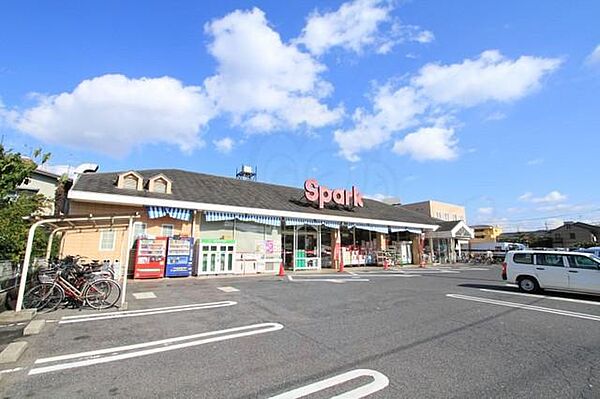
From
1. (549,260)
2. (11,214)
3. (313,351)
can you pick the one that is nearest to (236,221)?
(11,214)

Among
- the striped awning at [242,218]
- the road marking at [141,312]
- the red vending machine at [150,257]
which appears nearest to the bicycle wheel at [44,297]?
the road marking at [141,312]

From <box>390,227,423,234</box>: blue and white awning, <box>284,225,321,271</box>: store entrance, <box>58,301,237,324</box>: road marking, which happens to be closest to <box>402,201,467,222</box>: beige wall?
<box>390,227,423,234</box>: blue and white awning

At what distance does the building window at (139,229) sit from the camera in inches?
576

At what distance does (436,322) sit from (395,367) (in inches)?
117

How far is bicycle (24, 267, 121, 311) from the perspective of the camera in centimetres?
761

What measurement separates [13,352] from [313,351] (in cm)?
437

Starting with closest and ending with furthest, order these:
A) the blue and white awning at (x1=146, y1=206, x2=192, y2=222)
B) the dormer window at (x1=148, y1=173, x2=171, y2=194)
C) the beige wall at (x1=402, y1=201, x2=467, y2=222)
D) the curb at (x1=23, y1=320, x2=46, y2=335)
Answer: the curb at (x1=23, y1=320, x2=46, y2=335) < the blue and white awning at (x1=146, y1=206, x2=192, y2=222) < the dormer window at (x1=148, y1=173, x2=171, y2=194) < the beige wall at (x1=402, y1=201, x2=467, y2=222)

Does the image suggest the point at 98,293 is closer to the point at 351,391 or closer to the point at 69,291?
the point at 69,291

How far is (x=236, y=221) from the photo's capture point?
1733cm

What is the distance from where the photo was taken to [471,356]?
4785mm

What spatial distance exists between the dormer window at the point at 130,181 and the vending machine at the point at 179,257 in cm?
322

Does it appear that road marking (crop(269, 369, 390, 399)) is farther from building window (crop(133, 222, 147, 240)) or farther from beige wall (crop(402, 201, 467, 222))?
beige wall (crop(402, 201, 467, 222))

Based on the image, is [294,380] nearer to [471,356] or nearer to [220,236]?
[471,356]

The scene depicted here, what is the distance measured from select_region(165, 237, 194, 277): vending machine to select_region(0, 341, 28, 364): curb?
29.9ft
